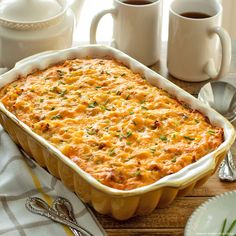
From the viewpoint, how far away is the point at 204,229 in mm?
1792

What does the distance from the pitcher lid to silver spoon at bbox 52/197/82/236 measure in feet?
2.67

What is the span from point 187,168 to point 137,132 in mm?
249

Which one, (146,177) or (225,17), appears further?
(225,17)

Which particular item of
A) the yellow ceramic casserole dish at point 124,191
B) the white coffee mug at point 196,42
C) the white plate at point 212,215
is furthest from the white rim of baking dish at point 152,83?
the white coffee mug at point 196,42

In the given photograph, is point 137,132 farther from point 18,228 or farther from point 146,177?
point 18,228

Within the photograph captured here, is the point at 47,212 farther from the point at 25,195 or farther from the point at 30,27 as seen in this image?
the point at 30,27

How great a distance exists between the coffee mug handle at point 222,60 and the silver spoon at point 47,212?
2.97 feet

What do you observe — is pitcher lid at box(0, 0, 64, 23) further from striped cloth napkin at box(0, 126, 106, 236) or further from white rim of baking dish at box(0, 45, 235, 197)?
striped cloth napkin at box(0, 126, 106, 236)

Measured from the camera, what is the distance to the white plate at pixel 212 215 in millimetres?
1777

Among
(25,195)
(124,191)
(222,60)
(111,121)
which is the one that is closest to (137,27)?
(222,60)

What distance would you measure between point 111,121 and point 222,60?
2.08ft

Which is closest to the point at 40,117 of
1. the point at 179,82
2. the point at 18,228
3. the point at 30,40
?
the point at 18,228

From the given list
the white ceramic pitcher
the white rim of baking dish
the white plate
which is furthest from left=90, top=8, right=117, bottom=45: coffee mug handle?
the white plate

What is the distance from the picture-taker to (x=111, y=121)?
6.59 feet
